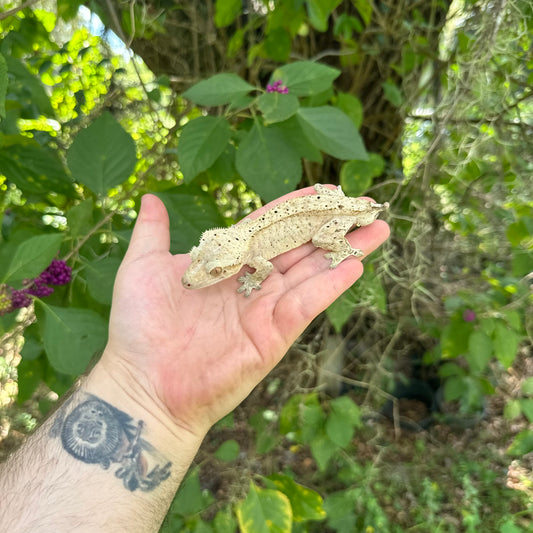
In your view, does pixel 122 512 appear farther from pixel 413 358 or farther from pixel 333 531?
pixel 413 358

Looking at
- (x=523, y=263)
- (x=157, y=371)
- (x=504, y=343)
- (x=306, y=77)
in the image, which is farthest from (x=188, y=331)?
(x=523, y=263)

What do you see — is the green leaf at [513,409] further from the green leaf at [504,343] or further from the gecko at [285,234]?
the gecko at [285,234]

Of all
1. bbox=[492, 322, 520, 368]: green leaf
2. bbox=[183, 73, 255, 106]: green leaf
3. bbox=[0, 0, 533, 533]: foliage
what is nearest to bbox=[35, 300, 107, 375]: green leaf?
bbox=[0, 0, 533, 533]: foliage

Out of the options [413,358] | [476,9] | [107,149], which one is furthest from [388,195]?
[107,149]

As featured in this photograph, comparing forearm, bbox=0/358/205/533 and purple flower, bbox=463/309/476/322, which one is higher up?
forearm, bbox=0/358/205/533

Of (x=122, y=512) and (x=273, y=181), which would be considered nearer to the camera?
(x=122, y=512)

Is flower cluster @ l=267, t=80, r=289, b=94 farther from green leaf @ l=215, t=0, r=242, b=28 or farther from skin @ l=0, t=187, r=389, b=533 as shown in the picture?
skin @ l=0, t=187, r=389, b=533
